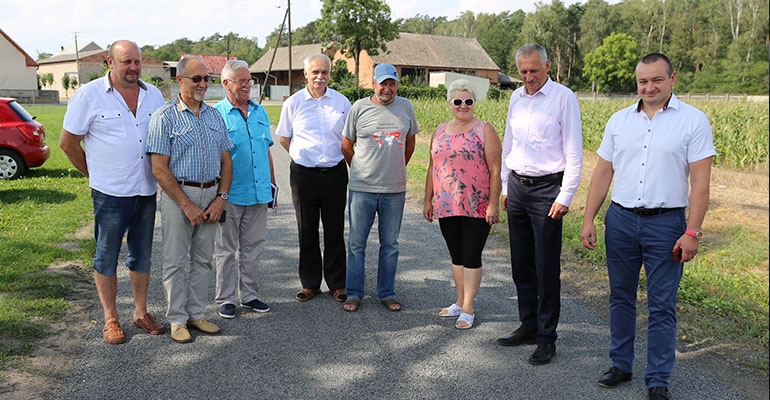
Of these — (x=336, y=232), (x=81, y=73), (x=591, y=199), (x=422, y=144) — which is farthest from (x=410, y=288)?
(x=81, y=73)

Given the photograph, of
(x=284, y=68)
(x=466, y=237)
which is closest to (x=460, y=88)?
(x=466, y=237)

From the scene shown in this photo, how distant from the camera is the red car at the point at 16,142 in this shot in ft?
40.2

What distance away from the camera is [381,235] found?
5.48m

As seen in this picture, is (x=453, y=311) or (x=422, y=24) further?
(x=422, y=24)

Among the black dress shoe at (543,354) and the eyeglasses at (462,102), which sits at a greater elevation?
the eyeglasses at (462,102)

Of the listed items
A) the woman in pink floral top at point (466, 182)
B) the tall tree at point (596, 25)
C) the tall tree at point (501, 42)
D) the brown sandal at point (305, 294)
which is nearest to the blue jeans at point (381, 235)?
the brown sandal at point (305, 294)

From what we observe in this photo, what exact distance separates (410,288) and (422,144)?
1493 cm

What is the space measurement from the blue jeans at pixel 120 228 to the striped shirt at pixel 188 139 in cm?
41

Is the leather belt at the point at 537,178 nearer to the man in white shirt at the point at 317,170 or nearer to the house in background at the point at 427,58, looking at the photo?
the man in white shirt at the point at 317,170

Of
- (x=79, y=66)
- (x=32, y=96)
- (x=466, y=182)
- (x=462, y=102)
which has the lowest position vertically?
(x=466, y=182)

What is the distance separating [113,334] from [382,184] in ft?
7.79

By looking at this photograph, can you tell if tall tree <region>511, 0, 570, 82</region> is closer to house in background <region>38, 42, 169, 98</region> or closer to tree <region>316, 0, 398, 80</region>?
tree <region>316, 0, 398, 80</region>

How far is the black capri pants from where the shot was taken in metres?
4.82

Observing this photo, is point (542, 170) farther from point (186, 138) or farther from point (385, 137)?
point (186, 138)
